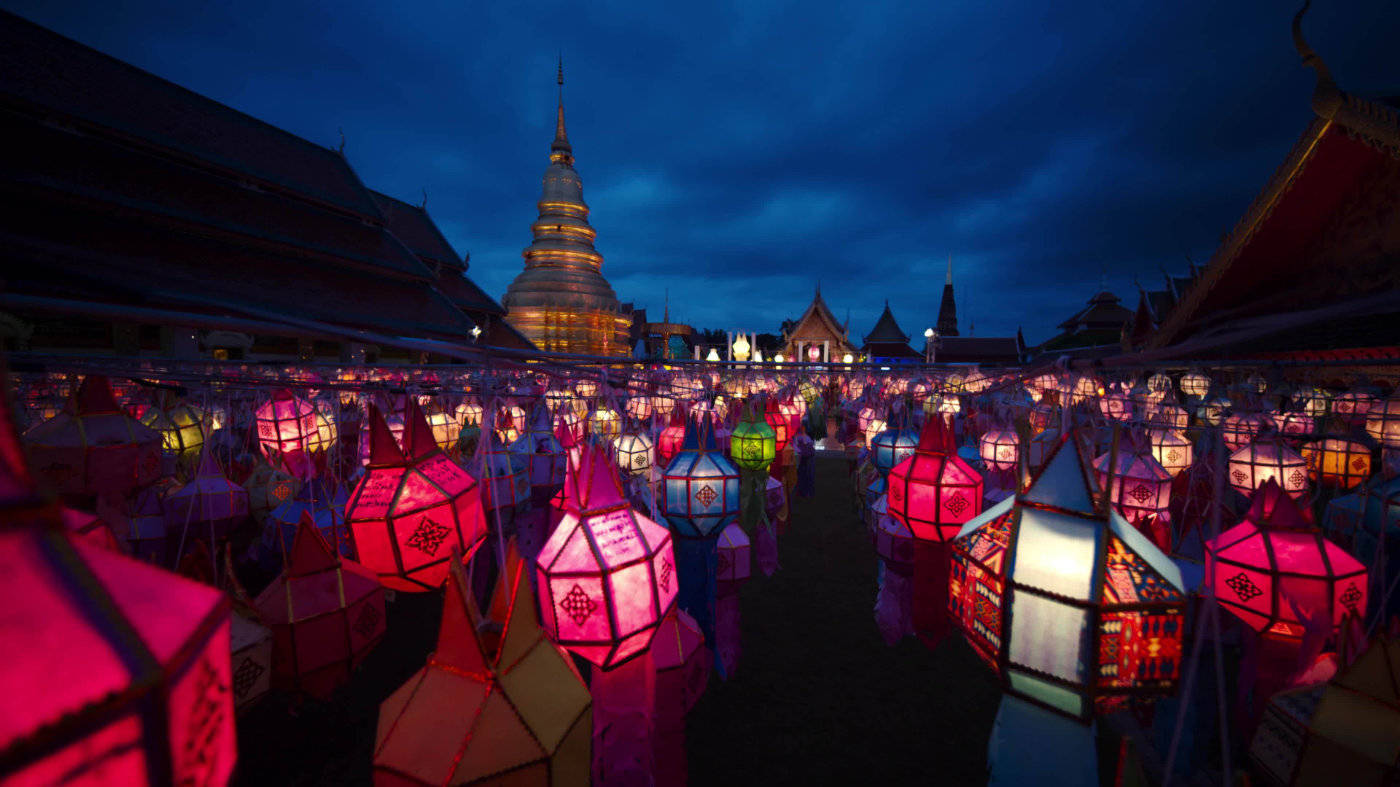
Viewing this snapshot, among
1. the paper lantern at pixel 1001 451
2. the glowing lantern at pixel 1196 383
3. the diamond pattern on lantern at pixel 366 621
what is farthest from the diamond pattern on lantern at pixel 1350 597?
the glowing lantern at pixel 1196 383

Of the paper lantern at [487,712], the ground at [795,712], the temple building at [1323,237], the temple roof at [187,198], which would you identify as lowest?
the ground at [795,712]

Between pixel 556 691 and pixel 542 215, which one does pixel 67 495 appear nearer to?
pixel 556 691

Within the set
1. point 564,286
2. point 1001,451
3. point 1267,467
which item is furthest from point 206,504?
point 564,286

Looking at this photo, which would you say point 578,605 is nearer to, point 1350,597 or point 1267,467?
point 1350,597

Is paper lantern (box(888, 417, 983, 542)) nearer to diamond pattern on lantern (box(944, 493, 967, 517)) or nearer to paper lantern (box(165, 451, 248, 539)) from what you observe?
diamond pattern on lantern (box(944, 493, 967, 517))

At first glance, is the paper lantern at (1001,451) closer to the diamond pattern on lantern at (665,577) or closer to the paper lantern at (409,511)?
the diamond pattern on lantern at (665,577)

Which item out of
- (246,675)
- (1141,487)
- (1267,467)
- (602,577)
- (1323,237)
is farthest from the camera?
(1267,467)

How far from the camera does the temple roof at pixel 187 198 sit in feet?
→ 30.2

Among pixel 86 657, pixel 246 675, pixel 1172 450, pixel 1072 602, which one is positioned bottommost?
pixel 246 675

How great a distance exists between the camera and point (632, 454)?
6.35 metres

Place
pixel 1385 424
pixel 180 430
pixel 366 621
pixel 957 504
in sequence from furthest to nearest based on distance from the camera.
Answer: pixel 180 430
pixel 1385 424
pixel 957 504
pixel 366 621

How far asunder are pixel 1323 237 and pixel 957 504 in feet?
14.6

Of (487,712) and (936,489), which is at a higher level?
(936,489)

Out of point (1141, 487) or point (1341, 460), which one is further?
point (1341, 460)
